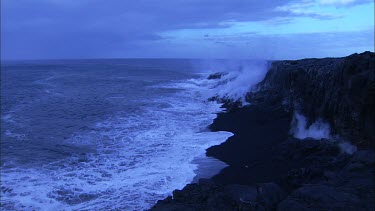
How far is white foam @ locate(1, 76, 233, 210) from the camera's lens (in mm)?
12141

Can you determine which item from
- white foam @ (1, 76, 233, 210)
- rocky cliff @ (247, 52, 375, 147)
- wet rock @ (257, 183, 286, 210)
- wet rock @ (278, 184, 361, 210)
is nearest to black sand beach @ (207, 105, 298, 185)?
white foam @ (1, 76, 233, 210)

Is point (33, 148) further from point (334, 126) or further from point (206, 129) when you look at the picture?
point (334, 126)

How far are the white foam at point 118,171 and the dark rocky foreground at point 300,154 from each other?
59.4 inches

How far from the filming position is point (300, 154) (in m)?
15.1

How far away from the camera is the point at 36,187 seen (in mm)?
13312

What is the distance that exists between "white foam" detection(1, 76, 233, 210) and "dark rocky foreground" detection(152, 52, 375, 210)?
1508 millimetres

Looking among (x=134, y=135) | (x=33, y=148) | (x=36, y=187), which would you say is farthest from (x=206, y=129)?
(x=36, y=187)

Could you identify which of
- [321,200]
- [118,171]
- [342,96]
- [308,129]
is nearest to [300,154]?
[342,96]

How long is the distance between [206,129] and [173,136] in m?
2.46

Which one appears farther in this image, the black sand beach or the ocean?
the black sand beach

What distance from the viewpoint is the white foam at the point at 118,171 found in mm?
12141

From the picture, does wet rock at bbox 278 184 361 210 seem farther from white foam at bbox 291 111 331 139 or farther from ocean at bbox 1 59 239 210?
white foam at bbox 291 111 331 139

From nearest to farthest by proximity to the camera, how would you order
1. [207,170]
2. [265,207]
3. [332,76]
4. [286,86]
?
1. [265,207]
2. [207,170]
3. [332,76]
4. [286,86]

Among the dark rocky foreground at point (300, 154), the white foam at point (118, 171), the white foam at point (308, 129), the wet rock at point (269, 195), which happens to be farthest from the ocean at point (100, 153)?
the white foam at point (308, 129)
